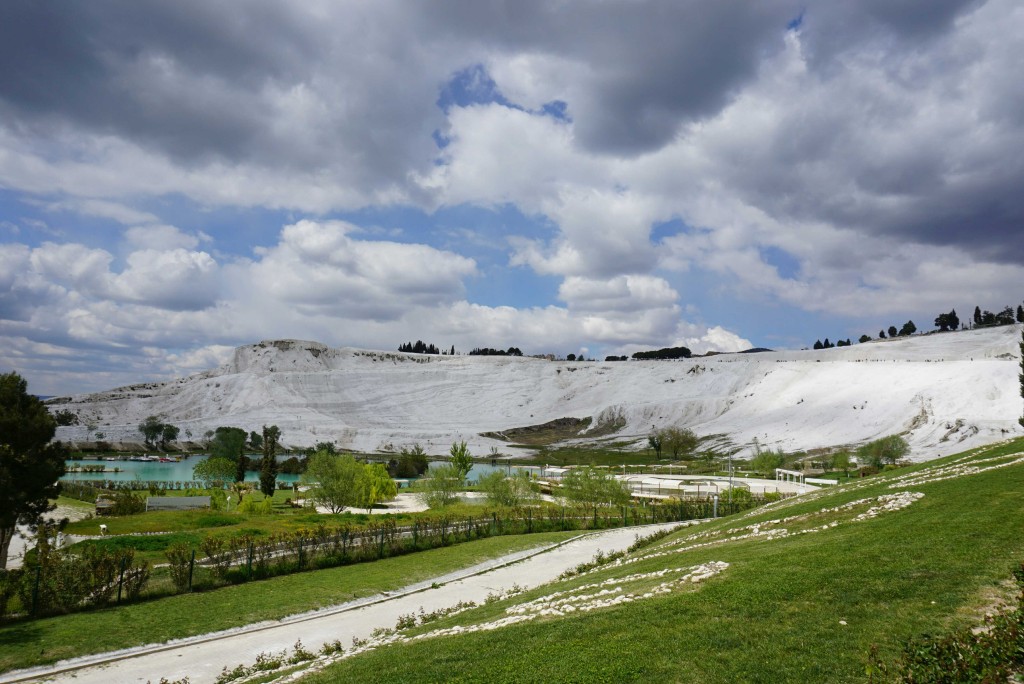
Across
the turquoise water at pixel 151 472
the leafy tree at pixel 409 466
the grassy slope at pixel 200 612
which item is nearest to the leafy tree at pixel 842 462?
the turquoise water at pixel 151 472

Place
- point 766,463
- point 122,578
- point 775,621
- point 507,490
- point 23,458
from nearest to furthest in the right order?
point 775,621
point 122,578
point 23,458
point 507,490
point 766,463

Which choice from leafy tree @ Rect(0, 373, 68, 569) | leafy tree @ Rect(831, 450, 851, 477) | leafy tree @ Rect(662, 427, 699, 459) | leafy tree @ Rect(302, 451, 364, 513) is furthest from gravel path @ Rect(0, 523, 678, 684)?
leafy tree @ Rect(662, 427, 699, 459)

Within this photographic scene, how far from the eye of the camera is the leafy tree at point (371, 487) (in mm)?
66494

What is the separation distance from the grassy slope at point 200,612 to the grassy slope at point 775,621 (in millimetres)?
10044

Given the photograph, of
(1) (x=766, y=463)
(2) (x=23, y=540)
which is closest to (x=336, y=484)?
(2) (x=23, y=540)

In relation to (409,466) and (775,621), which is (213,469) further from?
(775,621)

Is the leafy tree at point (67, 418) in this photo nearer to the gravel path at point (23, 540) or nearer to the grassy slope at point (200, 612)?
the gravel path at point (23, 540)

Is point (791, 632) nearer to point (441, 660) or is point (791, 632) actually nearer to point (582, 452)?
point (441, 660)

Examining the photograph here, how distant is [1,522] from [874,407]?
5376 inches

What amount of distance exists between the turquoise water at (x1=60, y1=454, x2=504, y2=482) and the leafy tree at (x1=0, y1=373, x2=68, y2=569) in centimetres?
7349

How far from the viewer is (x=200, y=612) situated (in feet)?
77.2

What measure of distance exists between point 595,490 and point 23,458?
49.1 meters

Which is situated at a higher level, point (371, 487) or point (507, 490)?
point (371, 487)

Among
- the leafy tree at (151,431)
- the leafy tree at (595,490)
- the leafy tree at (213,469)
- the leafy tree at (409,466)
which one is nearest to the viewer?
the leafy tree at (595,490)
